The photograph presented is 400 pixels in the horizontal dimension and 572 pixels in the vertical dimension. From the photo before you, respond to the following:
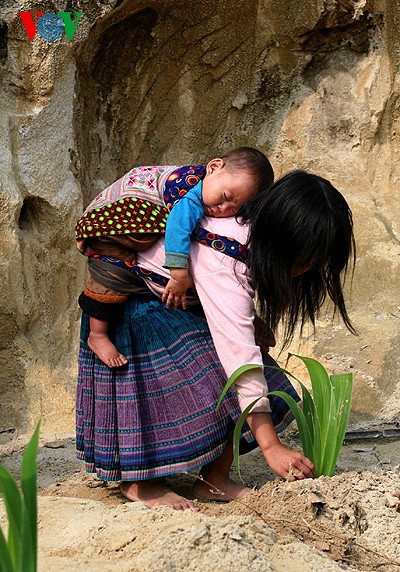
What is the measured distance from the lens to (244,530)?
1.99 metres

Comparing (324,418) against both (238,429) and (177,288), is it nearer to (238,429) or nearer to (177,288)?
(238,429)

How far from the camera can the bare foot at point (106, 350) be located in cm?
263

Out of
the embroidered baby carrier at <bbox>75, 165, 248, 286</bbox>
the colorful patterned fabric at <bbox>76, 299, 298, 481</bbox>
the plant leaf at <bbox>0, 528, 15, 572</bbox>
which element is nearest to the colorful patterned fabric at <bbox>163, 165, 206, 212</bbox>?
the embroidered baby carrier at <bbox>75, 165, 248, 286</bbox>

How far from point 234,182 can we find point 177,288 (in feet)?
1.17

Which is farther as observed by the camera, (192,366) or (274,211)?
(192,366)

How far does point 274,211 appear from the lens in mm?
2414

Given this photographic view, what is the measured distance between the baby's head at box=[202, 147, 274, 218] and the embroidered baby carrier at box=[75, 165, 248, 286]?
0.08m

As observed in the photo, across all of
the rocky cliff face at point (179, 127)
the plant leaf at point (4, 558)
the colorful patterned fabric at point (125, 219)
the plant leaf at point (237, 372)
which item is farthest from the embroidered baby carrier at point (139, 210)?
the rocky cliff face at point (179, 127)

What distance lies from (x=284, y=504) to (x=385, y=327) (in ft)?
7.37

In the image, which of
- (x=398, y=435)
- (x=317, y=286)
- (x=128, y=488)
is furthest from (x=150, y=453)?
(x=398, y=435)

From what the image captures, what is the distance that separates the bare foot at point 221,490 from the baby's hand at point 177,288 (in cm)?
58

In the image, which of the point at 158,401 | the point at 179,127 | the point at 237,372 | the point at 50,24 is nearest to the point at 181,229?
the point at 237,372

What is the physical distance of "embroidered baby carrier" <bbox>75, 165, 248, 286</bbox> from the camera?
256 centimetres

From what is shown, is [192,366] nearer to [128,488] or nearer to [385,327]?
[128,488]
